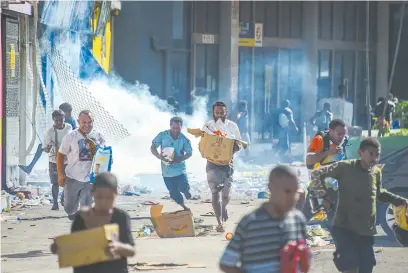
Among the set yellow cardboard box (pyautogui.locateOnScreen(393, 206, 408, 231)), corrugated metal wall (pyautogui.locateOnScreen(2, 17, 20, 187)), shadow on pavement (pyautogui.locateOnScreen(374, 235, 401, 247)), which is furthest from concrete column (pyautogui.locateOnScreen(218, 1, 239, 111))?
yellow cardboard box (pyautogui.locateOnScreen(393, 206, 408, 231))

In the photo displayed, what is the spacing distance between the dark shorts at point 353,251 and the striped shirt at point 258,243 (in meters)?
2.42

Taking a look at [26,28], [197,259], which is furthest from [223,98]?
[197,259]

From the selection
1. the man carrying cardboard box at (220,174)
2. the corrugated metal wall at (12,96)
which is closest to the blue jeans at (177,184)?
the man carrying cardboard box at (220,174)

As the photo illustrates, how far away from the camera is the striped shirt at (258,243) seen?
→ 5742 mm

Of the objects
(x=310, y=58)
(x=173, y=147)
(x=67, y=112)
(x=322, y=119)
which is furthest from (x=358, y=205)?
(x=310, y=58)

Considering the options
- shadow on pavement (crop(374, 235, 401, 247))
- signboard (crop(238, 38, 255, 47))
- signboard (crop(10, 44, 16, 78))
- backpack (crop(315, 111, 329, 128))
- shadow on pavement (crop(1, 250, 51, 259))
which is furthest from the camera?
signboard (crop(238, 38, 255, 47))

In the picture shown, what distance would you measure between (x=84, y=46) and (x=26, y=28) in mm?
3856

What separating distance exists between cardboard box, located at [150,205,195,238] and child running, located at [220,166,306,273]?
6608 millimetres

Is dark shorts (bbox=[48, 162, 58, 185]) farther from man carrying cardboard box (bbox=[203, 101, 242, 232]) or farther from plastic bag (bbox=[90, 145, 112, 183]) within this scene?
plastic bag (bbox=[90, 145, 112, 183])

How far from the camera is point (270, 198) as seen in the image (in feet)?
19.2

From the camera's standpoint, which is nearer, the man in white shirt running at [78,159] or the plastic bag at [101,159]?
→ the plastic bag at [101,159]

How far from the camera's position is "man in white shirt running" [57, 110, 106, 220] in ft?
38.5

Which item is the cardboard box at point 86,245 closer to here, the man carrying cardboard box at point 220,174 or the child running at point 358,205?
the child running at point 358,205

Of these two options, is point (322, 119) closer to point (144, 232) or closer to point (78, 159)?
point (144, 232)
